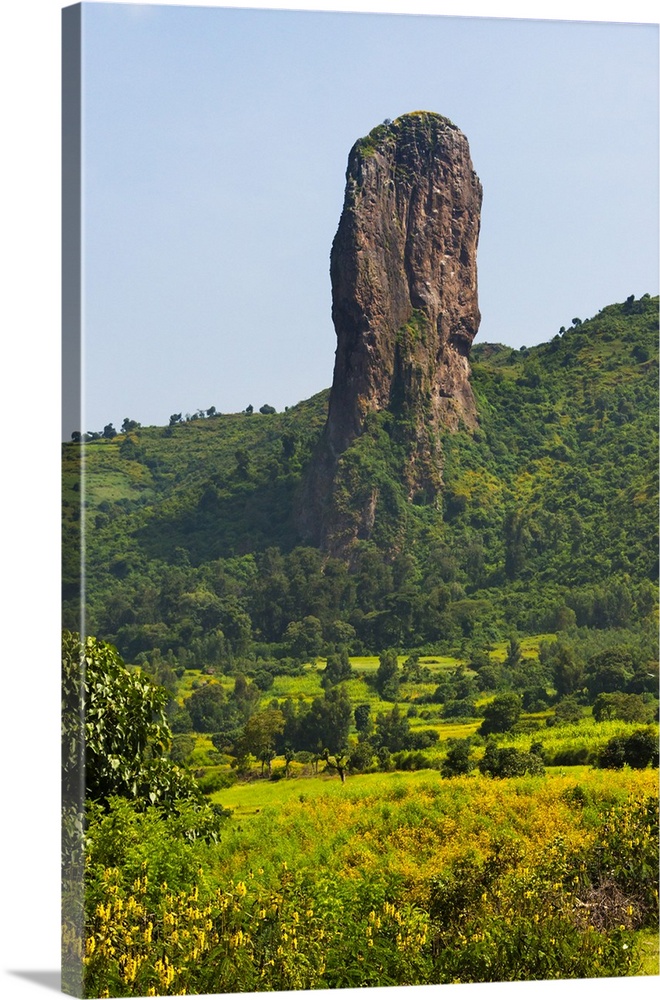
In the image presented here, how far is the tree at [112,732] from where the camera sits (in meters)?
8.41

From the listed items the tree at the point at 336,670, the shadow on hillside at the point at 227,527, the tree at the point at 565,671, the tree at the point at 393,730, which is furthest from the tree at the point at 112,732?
the tree at the point at 565,671

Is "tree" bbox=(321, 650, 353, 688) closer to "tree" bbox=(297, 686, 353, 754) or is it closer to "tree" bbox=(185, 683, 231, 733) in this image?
"tree" bbox=(297, 686, 353, 754)

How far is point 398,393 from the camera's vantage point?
11.4 meters

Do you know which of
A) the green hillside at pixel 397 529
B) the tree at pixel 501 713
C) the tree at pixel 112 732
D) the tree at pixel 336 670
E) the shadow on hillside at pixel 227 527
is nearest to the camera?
the tree at pixel 112 732

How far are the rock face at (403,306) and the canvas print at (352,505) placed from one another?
0.15 feet

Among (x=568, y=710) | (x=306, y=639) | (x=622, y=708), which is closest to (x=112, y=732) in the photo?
(x=306, y=639)

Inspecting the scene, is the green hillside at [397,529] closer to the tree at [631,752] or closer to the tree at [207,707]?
the tree at [207,707]

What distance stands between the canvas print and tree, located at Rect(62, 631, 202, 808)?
0.09 ft

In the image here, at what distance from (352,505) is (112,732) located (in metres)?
2.50

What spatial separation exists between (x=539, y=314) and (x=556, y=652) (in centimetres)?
229

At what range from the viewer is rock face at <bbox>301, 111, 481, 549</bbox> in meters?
10.5

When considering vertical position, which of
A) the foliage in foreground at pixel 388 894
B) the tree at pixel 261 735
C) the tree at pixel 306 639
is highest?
the tree at pixel 306 639
